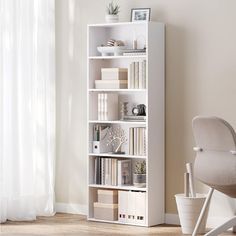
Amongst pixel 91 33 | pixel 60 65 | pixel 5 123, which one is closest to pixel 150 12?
pixel 91 33

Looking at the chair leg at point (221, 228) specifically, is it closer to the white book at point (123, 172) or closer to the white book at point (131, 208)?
the white book at point (131, 208)

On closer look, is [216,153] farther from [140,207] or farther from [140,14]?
[140,14]

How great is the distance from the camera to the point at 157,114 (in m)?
6.06

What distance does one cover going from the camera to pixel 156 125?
6.06 meters

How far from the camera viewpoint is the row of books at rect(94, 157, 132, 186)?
244 inches

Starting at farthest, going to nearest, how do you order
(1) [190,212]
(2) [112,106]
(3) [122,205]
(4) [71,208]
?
(4) [71,208]
(2) [112,106]
(3) [122,205]
(1) [190,212]

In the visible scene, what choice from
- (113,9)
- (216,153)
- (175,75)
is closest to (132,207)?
(175,75)

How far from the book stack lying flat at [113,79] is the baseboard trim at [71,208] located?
44.8 inches

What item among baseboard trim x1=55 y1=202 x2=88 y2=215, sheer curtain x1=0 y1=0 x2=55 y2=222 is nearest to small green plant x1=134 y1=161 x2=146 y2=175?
baseboard trim x1=55 y1=202 x2=88 y2=215

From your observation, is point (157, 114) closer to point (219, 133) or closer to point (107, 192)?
point (107, 192)

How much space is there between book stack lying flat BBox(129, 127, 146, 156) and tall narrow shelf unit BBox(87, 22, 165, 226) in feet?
0.16

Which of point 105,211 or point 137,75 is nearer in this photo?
point 137,75

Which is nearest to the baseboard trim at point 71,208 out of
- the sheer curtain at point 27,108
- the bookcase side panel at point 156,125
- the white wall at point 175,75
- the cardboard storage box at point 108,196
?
the white wall at point 175,75

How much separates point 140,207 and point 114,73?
1154 millimetres
